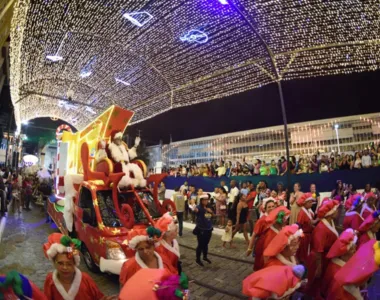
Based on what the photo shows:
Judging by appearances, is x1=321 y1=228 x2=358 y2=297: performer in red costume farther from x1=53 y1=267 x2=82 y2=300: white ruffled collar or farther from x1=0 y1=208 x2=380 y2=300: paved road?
x1=53 y1=267 x2=82 y2=300: white ruffled collar

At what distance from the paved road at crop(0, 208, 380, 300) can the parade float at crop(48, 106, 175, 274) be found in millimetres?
802

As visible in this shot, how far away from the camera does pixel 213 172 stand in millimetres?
18047

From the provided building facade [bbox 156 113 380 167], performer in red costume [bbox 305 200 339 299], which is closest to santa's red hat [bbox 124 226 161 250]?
performer in red costume [bbox 305 200 339 299]

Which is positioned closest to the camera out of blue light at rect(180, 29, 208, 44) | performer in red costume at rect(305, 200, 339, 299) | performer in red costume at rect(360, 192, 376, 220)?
performer in red costume at rect(305, 200, 339, 299)

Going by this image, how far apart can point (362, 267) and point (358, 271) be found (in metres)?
0.06

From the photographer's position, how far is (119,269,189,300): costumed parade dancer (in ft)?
4.78

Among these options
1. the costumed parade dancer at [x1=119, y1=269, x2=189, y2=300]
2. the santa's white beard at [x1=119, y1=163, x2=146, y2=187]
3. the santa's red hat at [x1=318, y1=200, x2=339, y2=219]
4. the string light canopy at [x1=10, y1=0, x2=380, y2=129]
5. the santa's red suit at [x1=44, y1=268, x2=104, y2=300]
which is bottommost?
the santa's red suit at [x1=44, y1=268, x2=104, y2=300]

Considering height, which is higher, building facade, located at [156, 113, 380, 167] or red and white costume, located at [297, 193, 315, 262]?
building facade, located at [156, 113, 380, 167]

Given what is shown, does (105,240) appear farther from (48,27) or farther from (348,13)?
→ (348,13)

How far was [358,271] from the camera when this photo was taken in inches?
94.6

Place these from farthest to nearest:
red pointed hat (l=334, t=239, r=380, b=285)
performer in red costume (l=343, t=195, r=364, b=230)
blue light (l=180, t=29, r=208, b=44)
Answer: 1. performer in red costume (l=343, t=195, r=364, b=230)
2. blue light (l=180, t=29, r=208, b=44)
3. red pointed hat (l=334, t=239, r=380, b=285)

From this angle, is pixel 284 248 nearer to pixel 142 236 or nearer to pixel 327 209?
pixel 142 236

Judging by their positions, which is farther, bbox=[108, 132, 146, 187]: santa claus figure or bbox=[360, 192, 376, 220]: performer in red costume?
bbox=[360, 192, 376, 220]: performer in red costume

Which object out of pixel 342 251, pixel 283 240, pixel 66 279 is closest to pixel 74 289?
pixel 66 279
